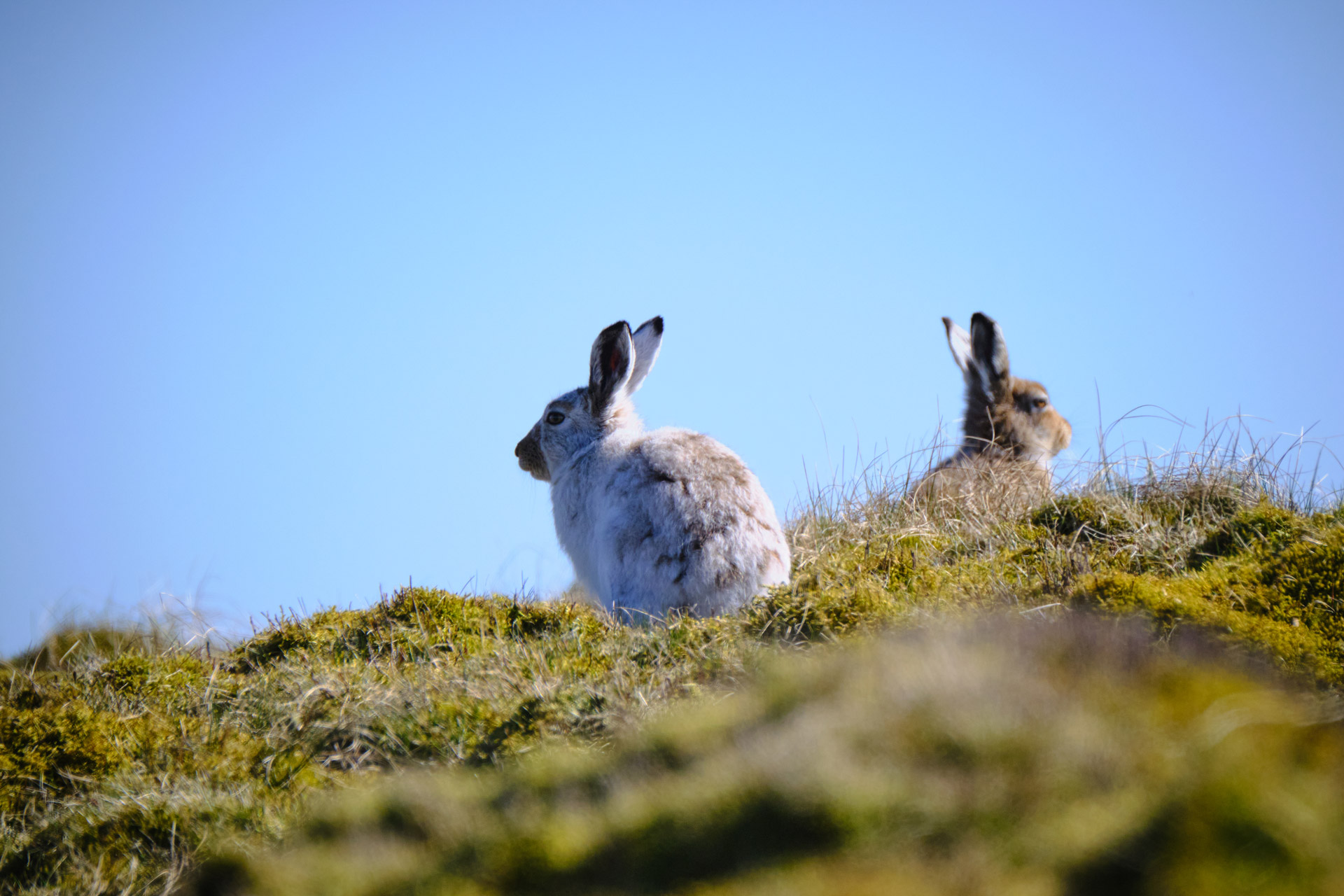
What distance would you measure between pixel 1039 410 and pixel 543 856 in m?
10.7

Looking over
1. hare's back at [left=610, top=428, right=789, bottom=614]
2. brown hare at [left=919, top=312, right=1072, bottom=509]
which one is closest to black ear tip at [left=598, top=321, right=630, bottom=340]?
hare's back at [left=610, top=428, right=789, bottom=614]

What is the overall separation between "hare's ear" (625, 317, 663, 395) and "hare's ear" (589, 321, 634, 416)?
35 cm

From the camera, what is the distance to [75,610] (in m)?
8.61

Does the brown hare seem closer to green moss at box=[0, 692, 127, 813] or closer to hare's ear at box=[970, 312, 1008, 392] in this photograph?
hare's ear at box=[970, 312, 1008, 392]

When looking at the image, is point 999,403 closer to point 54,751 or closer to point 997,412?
point 997,412

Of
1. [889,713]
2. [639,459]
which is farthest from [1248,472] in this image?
[889,713]

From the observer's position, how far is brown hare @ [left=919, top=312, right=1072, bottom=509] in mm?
11148

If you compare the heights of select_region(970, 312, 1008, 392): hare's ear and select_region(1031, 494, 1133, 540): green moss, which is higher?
select_region(970, 312, 1008, 392): hare's ear

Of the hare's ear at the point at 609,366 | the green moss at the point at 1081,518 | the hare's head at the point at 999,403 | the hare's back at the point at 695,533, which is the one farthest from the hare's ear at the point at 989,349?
the hare's back at the point at 695,533

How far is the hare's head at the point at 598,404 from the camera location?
865cm

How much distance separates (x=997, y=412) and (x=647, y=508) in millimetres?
6243

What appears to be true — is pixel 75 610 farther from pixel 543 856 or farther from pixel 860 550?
pixel 543 856

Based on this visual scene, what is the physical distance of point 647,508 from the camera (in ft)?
23.8

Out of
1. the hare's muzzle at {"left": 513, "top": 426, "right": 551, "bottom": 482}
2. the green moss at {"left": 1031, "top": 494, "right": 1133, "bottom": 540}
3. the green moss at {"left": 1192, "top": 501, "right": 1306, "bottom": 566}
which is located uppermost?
the hare's muzzle at {"left": 513, "top": 426, "right": 551, "bottom": 482}
